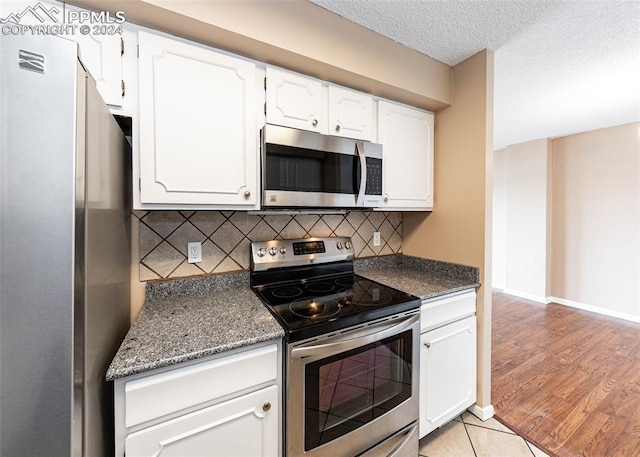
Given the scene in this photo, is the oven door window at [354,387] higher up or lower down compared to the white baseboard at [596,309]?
higher up

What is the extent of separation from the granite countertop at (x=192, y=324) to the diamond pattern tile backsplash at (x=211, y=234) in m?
0.08

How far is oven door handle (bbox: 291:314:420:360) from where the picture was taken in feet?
3.44

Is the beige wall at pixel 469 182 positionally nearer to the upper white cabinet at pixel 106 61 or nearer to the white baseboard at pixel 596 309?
the upper white cabinet at pixel 106 61

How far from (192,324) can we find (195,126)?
34.5 inches

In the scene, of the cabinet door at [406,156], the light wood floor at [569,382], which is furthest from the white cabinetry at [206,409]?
the light wood floor at [569,382]

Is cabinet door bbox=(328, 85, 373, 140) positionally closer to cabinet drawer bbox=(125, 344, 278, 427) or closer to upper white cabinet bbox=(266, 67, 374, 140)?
upper white cabinet bbox=(266, 67, 374, 140)

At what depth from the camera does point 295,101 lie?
1424 millimetres

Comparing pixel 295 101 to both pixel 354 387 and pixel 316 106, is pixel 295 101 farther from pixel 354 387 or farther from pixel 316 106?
pixel 354 387

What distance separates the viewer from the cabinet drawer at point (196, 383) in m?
0.83

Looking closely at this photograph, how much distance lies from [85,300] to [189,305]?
655 mm

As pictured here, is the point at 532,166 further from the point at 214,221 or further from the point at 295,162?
the point at 214,221

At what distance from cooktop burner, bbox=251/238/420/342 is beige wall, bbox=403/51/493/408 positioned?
665mm

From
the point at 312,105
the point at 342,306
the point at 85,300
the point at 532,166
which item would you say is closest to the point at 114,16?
the point at 312,105

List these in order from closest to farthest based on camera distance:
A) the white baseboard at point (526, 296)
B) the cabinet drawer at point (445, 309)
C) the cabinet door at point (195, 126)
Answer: the cabinet door at point (195, 126) → the cabinet drawer at point (445, 309) → the white baseboard at point (526, 296)
